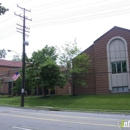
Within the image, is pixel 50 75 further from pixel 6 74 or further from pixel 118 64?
pixel 6 74

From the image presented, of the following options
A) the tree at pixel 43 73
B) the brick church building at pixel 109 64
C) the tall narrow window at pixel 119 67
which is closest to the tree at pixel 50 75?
the tree at pixel 43 73

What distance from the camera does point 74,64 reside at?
37.8 m

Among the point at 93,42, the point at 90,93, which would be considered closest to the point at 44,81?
the point at 90,93

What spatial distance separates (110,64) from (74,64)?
6.09 meters

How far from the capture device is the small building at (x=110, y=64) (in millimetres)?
35438

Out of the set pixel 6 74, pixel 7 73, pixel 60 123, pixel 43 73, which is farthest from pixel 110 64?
pixel 7 73

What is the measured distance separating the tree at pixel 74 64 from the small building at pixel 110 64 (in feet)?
5.38

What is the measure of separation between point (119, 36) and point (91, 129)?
1124 inches

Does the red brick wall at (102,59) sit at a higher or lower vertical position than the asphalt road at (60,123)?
higher

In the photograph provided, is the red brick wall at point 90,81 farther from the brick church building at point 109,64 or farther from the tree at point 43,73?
the tree at point 43,73

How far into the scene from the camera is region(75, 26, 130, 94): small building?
3544 cm

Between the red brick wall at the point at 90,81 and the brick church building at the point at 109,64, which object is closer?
the brick church building at the point at 109,64

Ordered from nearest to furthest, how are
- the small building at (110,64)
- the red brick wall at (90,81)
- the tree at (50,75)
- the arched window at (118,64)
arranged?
1. the arched window at (118,64)
2. the small building at (110,64)
3. the tree at (50,75)
4. the red brick wall at (90,81)

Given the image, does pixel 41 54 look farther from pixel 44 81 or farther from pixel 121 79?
pixel 121 79
